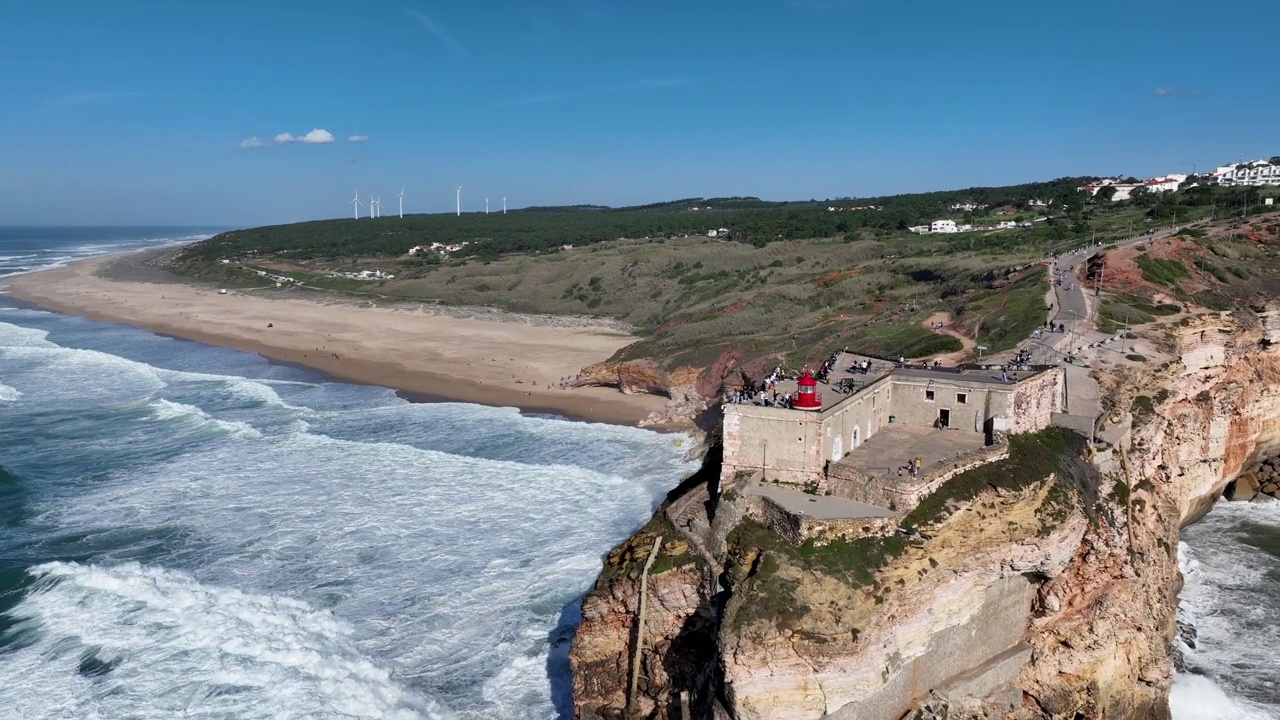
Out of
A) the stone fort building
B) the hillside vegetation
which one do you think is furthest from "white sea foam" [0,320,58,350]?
the stone fort building

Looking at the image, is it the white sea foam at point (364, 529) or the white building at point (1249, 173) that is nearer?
the white sea foam at point (364, 529)

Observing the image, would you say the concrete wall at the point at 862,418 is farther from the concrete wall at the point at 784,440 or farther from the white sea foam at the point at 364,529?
the white sea foam at the point at 364,529

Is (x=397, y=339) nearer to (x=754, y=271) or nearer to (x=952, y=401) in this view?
(x=754, y=271)

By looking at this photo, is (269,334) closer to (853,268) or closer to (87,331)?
(87,331)

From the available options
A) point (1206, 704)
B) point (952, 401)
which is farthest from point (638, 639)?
point (1206, 704)

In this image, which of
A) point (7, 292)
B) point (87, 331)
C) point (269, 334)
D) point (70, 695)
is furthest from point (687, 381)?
point (7, 292)

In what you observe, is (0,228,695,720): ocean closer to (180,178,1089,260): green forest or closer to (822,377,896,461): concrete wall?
(822,377,896,461): concrete wall

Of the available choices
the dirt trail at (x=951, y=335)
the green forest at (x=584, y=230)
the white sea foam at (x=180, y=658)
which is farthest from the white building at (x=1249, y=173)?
the white sea foam at (x=180, y=658)
